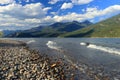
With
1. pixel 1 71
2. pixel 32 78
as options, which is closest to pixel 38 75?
pixel 32 78

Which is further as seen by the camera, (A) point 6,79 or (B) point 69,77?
(B) point 69,77

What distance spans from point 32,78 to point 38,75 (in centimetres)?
135

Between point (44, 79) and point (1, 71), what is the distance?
6.94 metres

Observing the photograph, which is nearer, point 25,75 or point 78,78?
point 25,75

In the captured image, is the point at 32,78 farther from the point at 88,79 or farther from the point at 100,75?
the point at 100,75

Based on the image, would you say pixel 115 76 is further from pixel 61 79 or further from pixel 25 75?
pixel 25 75

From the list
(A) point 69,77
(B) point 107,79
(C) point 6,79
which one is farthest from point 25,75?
(B) point 107,79

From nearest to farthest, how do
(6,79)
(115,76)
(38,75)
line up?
(6,79) < (38,75) < (115,76)

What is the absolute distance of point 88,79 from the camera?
26.9 m

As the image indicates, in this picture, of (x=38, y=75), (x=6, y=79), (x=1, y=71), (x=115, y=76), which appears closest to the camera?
(x=6, y=79)

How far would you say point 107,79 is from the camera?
1077 inches

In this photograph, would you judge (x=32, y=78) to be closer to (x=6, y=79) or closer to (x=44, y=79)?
(x=44, y=79)

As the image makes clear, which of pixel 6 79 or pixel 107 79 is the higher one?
pixel 6 79

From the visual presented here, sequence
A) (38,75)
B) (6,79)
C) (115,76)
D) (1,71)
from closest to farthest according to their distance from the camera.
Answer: (6,79) < (38,75) < (1,71) < (115,76)
